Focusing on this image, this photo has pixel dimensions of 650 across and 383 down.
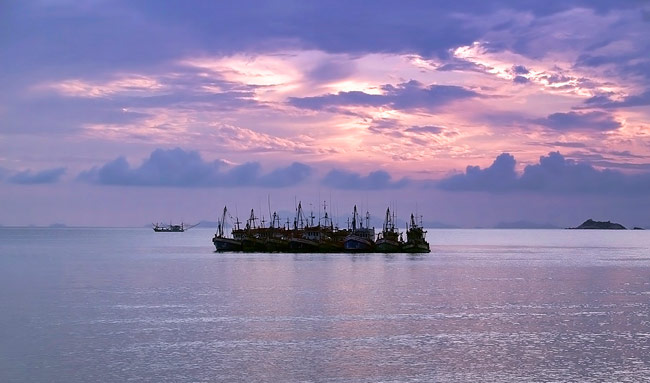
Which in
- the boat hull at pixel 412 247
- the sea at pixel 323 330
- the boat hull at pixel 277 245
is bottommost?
the sea at pixel 323 330

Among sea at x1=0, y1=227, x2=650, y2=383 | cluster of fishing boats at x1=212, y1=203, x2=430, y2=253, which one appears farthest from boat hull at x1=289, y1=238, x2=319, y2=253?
sea at x1=0, y1=227, x2=650, y2=383

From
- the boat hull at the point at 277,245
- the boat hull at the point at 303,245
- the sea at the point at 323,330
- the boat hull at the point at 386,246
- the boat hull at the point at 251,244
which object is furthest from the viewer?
the boat hull at the point at 251,244

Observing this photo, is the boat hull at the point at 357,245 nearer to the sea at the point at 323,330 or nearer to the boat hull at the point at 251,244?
the boat hull at the point at 251,244

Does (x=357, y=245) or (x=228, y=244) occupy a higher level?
(x=228, y=244)

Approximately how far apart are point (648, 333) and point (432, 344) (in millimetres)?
13989

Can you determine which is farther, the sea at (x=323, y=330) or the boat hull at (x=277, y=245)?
the boat hull at (x=277, y=245)

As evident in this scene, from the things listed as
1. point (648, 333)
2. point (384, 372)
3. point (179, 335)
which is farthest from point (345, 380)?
point (648, 333)

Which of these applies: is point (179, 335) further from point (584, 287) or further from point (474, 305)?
point (584, 287)

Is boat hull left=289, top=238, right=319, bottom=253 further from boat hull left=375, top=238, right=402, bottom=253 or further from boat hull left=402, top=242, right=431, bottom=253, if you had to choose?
boat hull left=402, top=242, right=431, bottom=253

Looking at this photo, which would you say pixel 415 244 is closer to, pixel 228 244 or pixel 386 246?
pixel 386 246

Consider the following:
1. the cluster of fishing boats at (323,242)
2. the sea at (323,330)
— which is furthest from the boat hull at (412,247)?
the sea at (323,330)

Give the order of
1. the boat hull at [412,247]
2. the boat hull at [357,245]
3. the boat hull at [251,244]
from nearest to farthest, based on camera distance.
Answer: the boat hull at [357,245]
the boat hull at [412,247]
the boat hull at [251,244]

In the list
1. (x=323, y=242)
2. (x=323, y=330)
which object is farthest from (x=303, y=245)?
(x=323, y=330)

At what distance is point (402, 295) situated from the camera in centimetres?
6538
